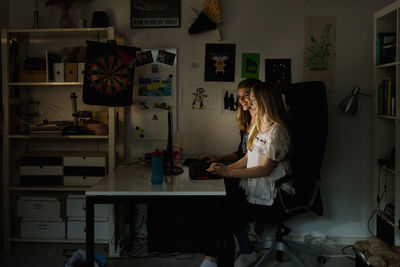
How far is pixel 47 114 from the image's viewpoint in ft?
10.2

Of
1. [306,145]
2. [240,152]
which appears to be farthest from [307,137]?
[240,152]

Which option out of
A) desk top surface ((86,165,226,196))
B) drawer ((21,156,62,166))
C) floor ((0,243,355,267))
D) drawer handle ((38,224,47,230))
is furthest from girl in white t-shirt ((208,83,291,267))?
drawer handle ((38,224,47,230))

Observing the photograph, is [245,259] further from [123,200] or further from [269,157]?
[123,200]

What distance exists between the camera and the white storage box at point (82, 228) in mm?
2824

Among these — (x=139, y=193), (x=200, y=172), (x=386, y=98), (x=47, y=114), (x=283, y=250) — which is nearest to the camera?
(x=139, y=193)

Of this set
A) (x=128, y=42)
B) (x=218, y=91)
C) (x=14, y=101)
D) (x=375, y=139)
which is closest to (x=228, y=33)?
(x=218, y=91)

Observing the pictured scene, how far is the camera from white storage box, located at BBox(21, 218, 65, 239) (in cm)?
288

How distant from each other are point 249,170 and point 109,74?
4.39ft

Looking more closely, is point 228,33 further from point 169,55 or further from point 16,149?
point 16,149

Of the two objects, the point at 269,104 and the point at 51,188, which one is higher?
the point at 269,104

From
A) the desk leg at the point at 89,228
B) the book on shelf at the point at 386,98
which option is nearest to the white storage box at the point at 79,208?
the desk leg at the point at 89,228

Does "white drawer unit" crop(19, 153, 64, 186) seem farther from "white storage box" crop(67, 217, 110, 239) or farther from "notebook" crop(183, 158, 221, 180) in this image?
"notebook" crop(183, 158, 221, 180)

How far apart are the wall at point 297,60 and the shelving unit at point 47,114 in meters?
0.20

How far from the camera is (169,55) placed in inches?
118
